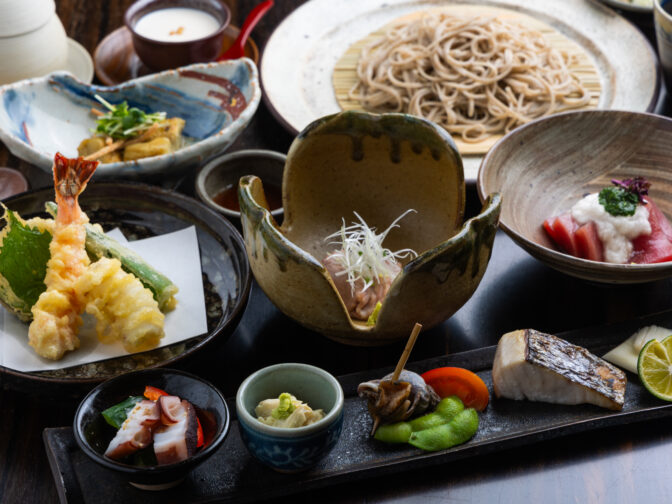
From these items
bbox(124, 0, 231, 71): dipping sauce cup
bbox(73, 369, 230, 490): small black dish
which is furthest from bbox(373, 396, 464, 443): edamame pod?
bbox(124, 0, 231, 71): dipping sauce cup

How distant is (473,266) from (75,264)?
105 centimetres

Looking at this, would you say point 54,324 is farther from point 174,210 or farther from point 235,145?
point 235,145

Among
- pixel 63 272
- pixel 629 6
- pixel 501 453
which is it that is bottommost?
pixel 501 453

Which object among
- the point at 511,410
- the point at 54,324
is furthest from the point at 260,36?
the point at 511,410

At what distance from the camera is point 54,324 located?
188 cm

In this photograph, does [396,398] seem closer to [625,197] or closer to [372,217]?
[372,217]

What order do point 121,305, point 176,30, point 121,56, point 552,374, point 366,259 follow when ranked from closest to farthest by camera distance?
point 552,374 → point 121,305 → point 366,259 → point 176,30 → point 121,56

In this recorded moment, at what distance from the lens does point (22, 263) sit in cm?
203

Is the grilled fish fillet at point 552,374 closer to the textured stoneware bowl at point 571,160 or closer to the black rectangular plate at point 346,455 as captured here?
the black rectangular plate at point 346,455

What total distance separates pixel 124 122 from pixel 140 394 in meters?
1.23

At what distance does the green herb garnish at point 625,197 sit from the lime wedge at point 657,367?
1.57ft

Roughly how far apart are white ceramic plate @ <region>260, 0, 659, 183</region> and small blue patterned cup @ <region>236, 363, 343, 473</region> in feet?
4.05

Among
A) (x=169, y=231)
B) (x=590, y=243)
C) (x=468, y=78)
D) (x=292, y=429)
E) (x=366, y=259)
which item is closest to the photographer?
(x=292, y=429)

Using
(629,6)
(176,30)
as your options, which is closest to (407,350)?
(176,30)
